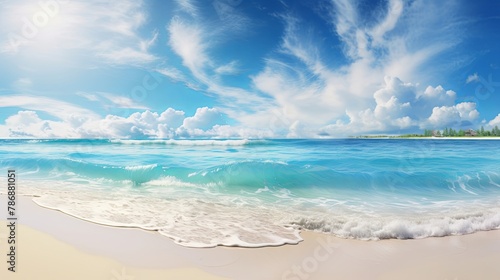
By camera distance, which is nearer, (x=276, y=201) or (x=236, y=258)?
(x=236, y=258)

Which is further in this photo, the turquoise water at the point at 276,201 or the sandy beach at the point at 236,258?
the turquoise water at the point at 276,201

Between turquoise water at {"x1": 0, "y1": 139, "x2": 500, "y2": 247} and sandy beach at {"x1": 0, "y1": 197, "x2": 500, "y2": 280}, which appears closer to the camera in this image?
sandy beach at {"x1": 0, "y1": 197, "x2": 500, "y2": 280}

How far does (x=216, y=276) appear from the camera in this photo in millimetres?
3332

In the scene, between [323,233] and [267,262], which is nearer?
[267,262]

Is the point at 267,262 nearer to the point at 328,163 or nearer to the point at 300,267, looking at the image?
the point at 300,267

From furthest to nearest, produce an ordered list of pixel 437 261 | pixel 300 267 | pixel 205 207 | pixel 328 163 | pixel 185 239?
pixel 328 163 < pixel 205 207 < pixel 185 239 < pixel 437 261 < pixel 300 267

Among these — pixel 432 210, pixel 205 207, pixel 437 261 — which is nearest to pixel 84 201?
pixel 205 207

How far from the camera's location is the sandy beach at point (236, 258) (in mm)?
3412

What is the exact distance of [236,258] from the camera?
3861 millimetres

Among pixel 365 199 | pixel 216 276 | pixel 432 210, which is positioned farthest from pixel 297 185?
pixel 216 276

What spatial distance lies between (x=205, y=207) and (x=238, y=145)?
2622 cm

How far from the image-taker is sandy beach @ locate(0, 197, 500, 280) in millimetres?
3412

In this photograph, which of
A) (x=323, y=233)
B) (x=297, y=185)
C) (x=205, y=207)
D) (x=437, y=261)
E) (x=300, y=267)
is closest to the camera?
(x=300, y=267)

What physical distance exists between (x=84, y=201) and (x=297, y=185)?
7524 mm
